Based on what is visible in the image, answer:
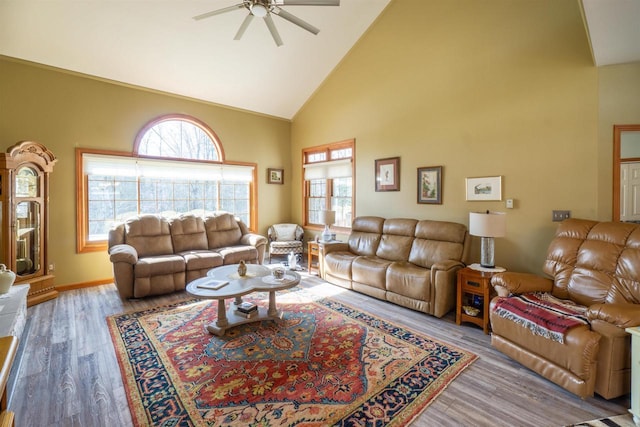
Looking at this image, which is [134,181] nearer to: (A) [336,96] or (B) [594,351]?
(A) [336,96]

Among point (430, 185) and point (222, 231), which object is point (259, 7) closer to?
point (430, 185)

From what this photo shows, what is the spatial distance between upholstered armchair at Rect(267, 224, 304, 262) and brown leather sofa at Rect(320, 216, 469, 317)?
3.83ft

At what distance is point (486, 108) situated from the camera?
3752 millimetres

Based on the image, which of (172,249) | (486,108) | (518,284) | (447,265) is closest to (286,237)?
(172,249)

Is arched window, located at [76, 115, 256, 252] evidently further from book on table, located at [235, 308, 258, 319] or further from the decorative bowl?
the decorative bowl

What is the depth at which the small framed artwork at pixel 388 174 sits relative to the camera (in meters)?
4.75

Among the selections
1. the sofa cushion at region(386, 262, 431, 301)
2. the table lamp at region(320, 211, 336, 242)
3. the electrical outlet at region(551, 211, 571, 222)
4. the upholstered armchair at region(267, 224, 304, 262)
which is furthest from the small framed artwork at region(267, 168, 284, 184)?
the electrical outlet at region(551, 211, 571, 222)

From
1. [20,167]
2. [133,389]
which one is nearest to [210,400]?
[133,389]

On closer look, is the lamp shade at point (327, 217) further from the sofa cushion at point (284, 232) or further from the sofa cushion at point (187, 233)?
the sofa cushion at point (187, 233)

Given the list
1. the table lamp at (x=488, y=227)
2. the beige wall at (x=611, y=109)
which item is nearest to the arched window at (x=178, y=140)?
the table lamp at (x=488, y=227)

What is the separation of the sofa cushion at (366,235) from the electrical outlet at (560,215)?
2.12 m

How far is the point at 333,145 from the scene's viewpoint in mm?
5797

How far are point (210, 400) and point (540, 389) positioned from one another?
2.30 metres

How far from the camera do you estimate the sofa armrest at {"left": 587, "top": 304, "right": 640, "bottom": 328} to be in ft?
6.16
